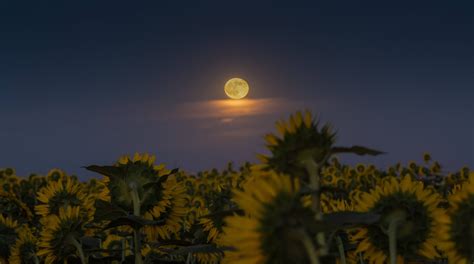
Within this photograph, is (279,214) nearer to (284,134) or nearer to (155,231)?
(284,134)

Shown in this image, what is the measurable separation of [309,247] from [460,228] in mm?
1128

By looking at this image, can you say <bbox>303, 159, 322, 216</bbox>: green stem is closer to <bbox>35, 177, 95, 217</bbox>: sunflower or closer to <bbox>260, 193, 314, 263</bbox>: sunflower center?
<bbox>260, 193, 314, 263</bbox>: sunflower center

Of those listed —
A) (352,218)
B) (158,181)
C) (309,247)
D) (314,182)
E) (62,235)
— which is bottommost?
(309,247)

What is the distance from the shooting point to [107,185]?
4.57 metres

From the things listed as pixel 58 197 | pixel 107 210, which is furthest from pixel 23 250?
pixel 107 210

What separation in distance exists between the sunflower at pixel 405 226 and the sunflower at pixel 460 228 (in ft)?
0.44

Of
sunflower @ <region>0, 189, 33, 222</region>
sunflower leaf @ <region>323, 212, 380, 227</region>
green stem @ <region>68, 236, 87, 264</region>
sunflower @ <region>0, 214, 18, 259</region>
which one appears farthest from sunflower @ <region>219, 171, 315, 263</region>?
sunflower @ <region>0, 189, 33, 222</region>

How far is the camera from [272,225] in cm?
195

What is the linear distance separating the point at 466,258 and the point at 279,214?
1.12 metres

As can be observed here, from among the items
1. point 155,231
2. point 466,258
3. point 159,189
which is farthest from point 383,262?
point 155,231

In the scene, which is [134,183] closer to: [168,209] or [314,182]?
[168,209]

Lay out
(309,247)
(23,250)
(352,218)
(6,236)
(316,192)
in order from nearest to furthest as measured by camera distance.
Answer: (309,247), (316,192), (352,218), (23,250), (6,236)

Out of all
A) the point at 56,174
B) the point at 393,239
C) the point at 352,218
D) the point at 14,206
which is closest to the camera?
the point at 352,218

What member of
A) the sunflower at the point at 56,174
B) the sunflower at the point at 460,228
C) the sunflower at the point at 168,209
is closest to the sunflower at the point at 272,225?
the sunflower at the point at 460,228
